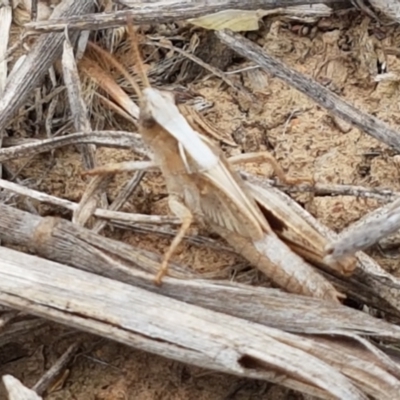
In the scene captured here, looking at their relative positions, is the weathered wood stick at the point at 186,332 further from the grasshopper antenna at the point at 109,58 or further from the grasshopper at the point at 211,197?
the grasshopper antenna at the point at 109,58

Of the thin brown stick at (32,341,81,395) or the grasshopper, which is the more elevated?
the grasshopper

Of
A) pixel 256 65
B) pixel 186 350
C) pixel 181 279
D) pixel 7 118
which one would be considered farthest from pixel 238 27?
pixel 186 350

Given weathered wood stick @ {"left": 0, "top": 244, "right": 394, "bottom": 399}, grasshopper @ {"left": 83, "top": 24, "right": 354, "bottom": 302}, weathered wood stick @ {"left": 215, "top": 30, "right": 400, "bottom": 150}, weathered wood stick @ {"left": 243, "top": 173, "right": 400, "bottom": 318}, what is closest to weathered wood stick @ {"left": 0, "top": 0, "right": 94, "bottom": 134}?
grasshopper @ {"left": 83, "top": 24, "right": 354, "bottom": 302}

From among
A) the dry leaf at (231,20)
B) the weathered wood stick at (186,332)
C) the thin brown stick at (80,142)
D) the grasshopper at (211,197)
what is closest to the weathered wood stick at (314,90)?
the dry leaf at (231,20)

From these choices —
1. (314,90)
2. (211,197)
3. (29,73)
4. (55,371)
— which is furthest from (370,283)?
(29,73)

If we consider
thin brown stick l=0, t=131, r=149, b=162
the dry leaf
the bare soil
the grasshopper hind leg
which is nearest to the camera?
the grasshopper hind leg

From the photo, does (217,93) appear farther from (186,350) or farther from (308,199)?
(186,350)

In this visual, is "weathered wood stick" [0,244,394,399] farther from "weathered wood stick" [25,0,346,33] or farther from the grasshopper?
"weathered wood stick" [25,0,346,33]
